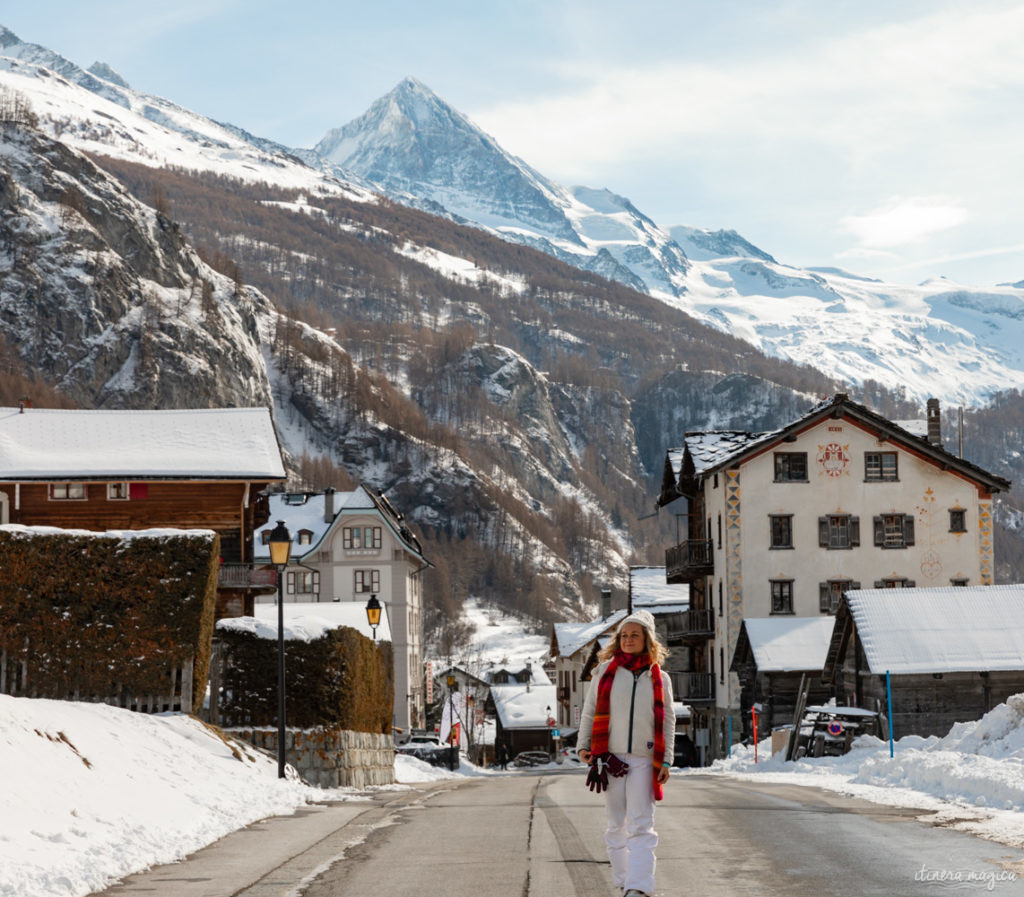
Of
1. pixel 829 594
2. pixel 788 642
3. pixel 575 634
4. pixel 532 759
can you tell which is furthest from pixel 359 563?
pixel 788 642

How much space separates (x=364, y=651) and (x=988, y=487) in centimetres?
4047

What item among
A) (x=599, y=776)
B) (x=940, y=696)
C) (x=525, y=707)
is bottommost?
(x=525, y=707)

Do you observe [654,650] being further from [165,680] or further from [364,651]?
[364,651]

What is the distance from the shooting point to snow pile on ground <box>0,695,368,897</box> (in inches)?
444

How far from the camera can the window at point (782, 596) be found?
58875 mm

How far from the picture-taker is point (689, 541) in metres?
63.1

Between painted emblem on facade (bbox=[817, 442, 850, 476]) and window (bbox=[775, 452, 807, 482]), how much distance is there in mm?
805

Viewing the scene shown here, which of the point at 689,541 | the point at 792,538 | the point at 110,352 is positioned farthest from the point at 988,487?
the point at 110,352

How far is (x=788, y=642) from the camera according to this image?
50.9 metres

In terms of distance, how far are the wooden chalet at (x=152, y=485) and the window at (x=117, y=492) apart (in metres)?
0.04

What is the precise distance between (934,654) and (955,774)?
1881 cm

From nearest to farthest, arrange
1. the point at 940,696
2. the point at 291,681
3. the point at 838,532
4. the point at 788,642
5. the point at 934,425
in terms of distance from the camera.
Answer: the point at 291,681 < the point at 940,696 < the point at 788,642 < the point at 838,532 < the point at 934,425

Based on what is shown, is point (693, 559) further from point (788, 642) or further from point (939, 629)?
point (939, 629)

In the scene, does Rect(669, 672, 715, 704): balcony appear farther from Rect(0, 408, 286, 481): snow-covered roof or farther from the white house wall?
Rect(0, 408, 286, 481): snow-covered roof
